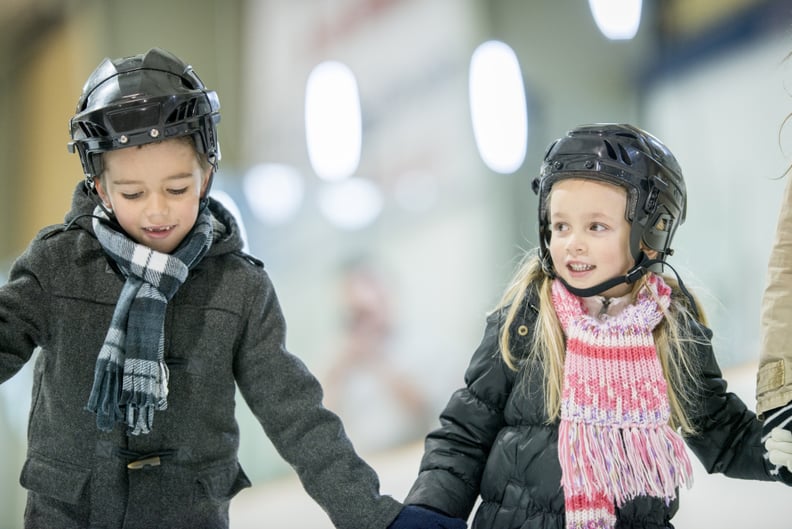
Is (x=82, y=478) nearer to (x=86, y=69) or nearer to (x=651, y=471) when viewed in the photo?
(x=651, y=471)

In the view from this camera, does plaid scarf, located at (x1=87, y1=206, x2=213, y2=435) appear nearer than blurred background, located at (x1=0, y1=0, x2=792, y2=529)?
Yes

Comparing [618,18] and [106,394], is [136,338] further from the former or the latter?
[618,18]

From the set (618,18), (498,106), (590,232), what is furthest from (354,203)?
(590,232)

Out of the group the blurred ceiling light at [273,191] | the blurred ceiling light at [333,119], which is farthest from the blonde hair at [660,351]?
the blurred ceiling light at [333,119]

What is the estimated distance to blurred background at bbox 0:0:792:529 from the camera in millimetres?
3453

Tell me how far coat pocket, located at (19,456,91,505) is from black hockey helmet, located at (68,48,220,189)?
53 cm

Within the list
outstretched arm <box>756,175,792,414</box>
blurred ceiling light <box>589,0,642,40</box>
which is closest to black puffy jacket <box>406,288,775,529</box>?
outstretched arm <box>756,175,792,414</box>

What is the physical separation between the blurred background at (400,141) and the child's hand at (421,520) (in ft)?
4.97

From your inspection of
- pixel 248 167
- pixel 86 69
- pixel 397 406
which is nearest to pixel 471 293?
pixel 397 406

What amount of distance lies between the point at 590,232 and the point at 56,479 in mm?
1105

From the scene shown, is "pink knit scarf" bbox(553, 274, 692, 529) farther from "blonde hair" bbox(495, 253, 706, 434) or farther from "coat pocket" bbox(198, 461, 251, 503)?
"coat pocket" bbox(198, 461, 251, 503)

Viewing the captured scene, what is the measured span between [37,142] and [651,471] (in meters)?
2.67

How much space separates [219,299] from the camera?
71.0 inches

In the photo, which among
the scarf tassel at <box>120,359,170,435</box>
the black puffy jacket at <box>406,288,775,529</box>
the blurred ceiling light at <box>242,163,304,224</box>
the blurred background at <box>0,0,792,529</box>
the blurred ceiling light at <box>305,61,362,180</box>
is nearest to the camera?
the scarf tassel at <box>120,359,170,435</box>
